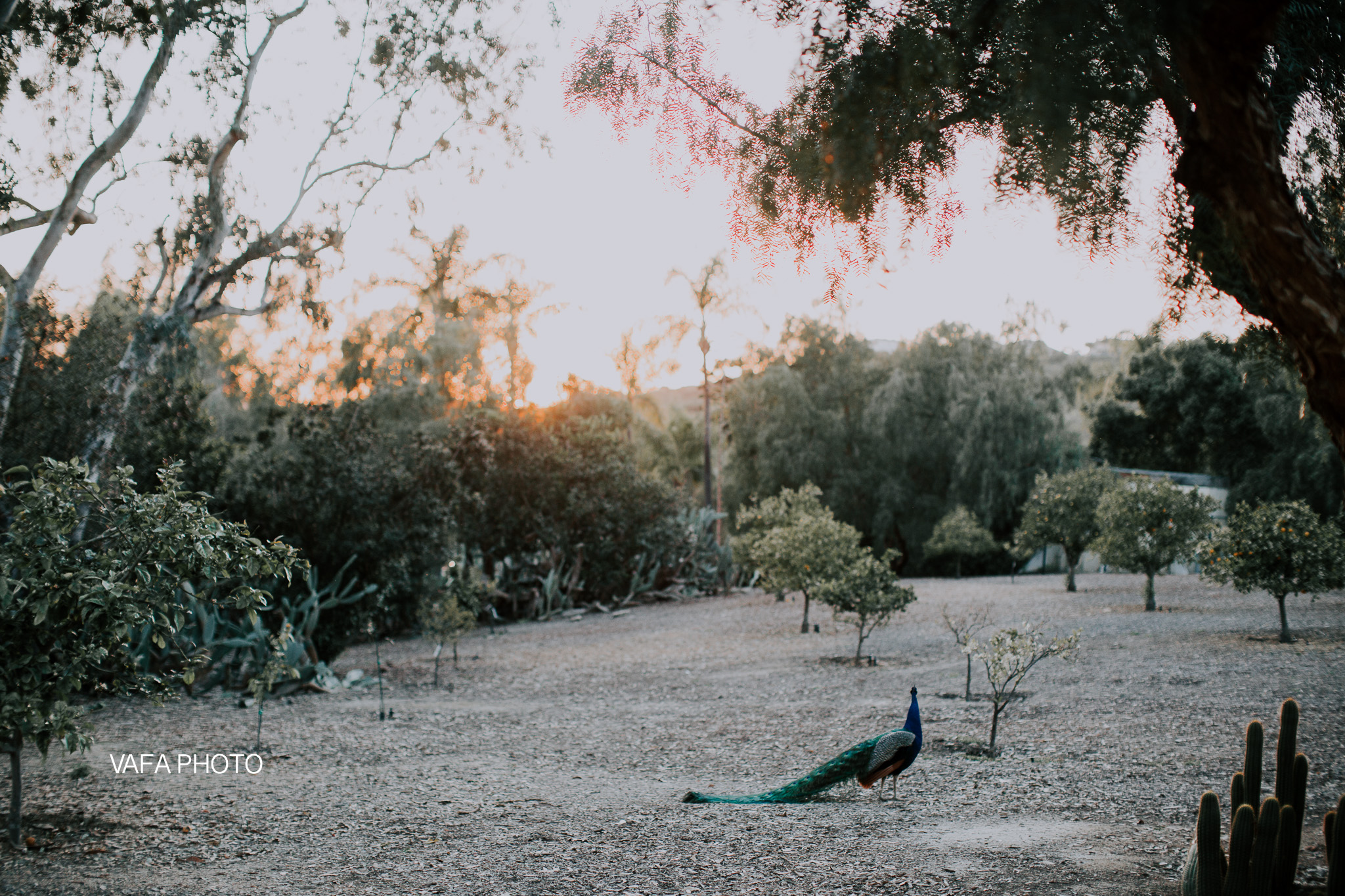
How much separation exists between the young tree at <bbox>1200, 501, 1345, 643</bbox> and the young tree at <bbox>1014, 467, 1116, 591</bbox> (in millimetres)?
7599

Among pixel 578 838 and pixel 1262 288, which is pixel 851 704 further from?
pixel 1262 288

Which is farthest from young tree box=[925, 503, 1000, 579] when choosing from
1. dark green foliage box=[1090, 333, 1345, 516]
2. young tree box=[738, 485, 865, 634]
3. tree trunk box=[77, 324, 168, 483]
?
tree trunk box=[77, 324, 168, 483]

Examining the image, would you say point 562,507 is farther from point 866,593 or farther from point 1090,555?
point 1090,555

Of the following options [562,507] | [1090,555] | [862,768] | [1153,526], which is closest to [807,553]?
[1153,526]

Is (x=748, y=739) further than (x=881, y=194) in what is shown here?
Yes

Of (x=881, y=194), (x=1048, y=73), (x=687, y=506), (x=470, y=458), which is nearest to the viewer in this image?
(x=1048, y=73)

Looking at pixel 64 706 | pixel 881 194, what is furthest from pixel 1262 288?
pixel 64 706

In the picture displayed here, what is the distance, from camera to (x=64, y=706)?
145 inches

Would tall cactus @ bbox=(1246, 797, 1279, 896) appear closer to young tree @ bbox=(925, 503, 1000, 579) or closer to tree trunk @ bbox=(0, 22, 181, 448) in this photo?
tree trunk @ bbox=(0, 22, 181, 448)

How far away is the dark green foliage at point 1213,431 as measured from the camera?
909 inches

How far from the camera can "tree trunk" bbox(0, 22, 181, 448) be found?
A: 780cm

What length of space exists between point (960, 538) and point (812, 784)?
1944cm

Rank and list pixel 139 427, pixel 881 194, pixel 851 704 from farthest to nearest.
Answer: pixel 139 427
pixel 851 704
pixel 881 194

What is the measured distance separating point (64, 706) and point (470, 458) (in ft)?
42.5
